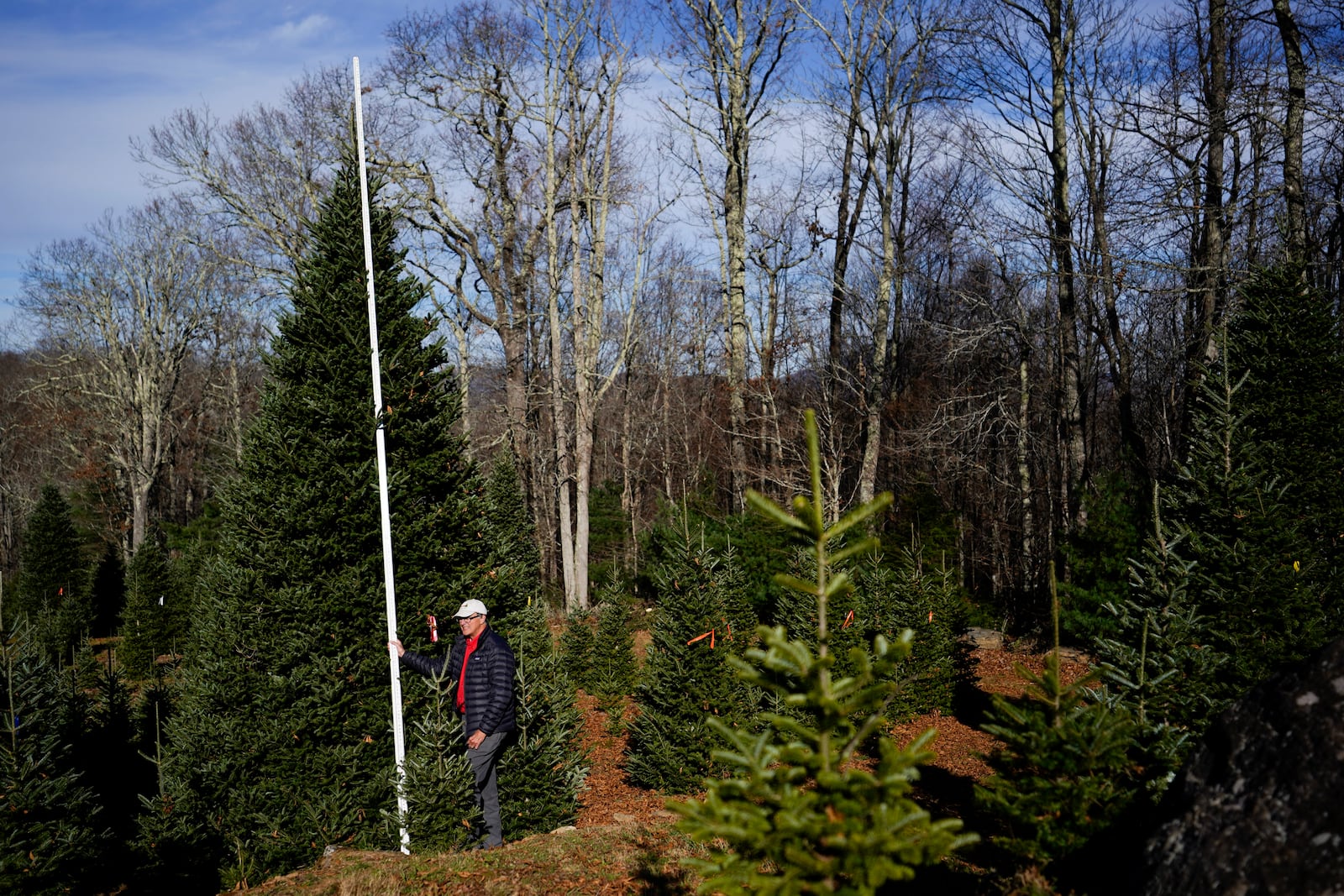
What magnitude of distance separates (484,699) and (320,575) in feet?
6.11

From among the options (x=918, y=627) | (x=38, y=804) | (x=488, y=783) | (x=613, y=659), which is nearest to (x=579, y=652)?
(x=613, y=659)

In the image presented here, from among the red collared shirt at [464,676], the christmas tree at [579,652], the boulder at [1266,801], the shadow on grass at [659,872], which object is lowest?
the christmas tree at [579,652]

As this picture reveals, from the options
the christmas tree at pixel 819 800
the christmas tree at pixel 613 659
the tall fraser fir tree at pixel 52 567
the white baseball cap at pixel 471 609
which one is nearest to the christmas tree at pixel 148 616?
the tall fraser fir tree at pixel 52 567

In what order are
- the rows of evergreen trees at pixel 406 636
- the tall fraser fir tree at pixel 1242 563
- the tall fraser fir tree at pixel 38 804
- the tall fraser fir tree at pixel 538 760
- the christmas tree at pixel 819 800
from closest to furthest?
the christmas tree at pixel 819 800 → the tall fraser fir tree at pixel 38 804 → the rows of evergreen trees at pixel 406 636 → the tall fraser fir tree at pixel 538 760 → the tall fraser fir tree at pixel 1242 563

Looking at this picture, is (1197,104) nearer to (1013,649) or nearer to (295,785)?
(1013,649)

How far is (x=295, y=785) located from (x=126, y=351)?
3186cm

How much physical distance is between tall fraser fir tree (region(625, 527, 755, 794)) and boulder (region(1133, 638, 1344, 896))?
5.62 meters

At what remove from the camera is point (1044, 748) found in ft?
12.0

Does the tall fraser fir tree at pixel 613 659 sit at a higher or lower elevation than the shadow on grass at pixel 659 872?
lower

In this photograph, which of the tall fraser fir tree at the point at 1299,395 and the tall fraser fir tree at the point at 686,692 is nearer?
the tall fraser fir tree at the point at 686,692

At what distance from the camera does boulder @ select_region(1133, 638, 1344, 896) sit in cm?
256

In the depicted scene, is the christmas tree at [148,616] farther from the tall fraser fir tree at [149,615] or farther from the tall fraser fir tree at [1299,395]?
the tall fraser fir tree at [1299,395]

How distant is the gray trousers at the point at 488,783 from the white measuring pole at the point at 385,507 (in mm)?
549

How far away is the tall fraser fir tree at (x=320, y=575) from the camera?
260 inches
